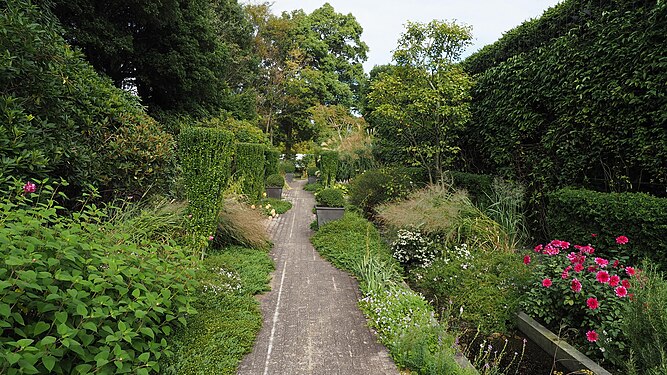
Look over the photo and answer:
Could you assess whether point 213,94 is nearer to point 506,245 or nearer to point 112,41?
point 112,41

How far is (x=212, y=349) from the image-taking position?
2.39m

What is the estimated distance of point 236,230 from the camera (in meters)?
5.26

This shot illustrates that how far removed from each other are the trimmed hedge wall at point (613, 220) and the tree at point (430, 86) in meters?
2.96

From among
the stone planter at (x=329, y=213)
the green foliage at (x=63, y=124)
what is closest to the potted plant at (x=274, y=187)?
the stone planter at (x=329, y=213)

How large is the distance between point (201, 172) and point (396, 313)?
3.09 metres

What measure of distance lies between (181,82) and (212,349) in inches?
389

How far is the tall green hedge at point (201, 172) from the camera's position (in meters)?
4.36

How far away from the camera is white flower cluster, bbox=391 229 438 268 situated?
4551mm

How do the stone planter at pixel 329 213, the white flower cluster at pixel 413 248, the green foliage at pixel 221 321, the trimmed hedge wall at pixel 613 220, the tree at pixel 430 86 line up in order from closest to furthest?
the green foliage at pixel 221 321 < the trimmed hedge wall at pixel 613 220 < the white flower cluster at pixel 413 248 < the tree at pixel 430 86 < the stone planter at pixel 329 213

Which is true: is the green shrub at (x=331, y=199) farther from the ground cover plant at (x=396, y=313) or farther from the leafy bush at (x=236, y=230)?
the leafy bush at (x=236, y=230)

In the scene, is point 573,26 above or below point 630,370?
above

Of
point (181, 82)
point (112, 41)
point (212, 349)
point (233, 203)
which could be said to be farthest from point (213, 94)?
point (212, 349)

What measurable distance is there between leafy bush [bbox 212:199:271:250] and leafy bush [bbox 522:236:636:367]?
3922 mm

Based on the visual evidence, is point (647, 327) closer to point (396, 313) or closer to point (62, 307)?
point (396, 313)
